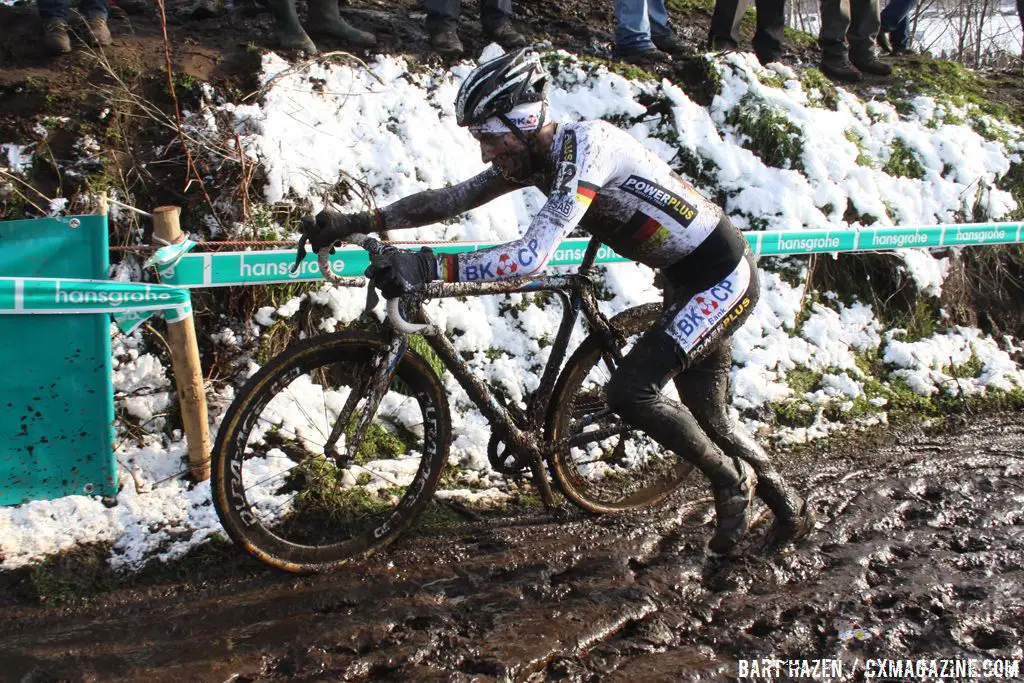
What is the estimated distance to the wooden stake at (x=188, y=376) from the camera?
375 centimetres

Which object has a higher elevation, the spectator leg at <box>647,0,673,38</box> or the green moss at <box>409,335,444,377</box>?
the spectator leg at <box>647,0,673,38</box>

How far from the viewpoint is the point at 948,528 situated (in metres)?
4.05

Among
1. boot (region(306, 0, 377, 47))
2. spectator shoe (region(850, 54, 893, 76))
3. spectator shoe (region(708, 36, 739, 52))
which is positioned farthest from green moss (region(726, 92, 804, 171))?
boot (region(306, 0, 377, 47))

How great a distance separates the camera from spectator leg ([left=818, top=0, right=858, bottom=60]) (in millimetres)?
8120

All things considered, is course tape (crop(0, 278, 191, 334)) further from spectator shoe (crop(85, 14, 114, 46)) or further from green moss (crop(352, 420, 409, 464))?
spectator shoe (crop(85, 14, 114, 46))

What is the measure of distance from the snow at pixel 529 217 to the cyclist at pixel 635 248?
1.21 meters

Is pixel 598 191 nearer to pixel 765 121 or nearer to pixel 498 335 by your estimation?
pixel 498 335

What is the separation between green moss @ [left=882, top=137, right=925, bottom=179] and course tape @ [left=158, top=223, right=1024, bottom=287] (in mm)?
1016

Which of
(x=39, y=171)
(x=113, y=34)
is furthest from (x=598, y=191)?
(x=113, y=34)

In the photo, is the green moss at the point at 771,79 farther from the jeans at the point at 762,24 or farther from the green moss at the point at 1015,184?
the green moss at the point at 1015,184

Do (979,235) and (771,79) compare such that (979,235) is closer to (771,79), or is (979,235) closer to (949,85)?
(771,79)

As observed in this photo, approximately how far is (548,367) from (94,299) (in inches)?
83.6

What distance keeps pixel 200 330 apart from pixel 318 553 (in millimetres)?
1624

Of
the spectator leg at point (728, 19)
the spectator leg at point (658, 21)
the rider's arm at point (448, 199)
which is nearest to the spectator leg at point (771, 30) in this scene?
the spectator leg at point (728, 19)
